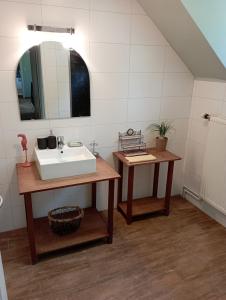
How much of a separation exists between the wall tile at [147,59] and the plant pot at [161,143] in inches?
27.7

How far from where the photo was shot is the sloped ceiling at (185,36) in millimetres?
1978

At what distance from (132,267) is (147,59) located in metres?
1.90

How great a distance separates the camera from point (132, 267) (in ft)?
6.45

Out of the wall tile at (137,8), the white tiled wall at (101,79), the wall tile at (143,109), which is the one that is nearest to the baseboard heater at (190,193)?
the white tiled wall at (101,79)

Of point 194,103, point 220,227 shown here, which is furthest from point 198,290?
point 194,103

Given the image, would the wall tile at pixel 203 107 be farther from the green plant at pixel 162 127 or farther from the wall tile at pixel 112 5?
the wall tile at pixel 112 5

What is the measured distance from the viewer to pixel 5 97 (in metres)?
2.03

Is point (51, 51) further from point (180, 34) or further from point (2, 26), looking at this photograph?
point (180, 34)

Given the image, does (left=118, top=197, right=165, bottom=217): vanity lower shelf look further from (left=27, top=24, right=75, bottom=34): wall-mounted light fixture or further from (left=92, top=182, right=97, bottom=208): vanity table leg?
(left=27, top=24, right=75, bottom=34): wall-mounted light fixture

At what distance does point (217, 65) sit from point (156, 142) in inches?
36.8

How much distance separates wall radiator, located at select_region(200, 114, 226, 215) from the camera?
2.30 metres

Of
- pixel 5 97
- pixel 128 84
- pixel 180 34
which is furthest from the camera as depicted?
pixel 128 84

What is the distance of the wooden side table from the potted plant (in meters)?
0.06

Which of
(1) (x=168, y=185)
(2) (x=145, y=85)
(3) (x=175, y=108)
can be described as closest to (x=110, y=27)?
(2) (x=145, y=85)
